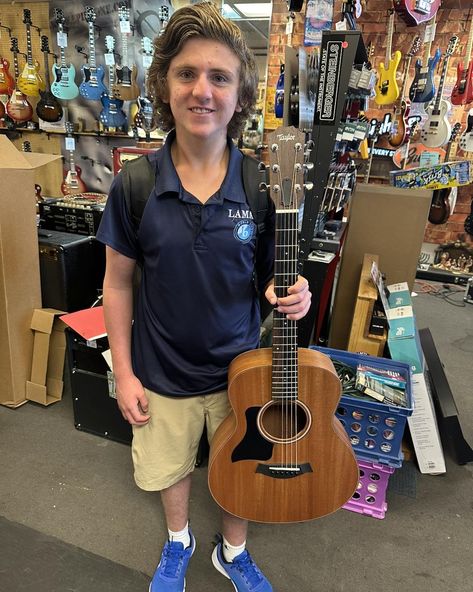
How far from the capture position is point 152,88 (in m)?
1.01

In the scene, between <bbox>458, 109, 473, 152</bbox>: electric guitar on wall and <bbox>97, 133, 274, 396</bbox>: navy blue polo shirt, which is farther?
<bbox>458, 109, 473, 152</bbox>: electric guitar on wall

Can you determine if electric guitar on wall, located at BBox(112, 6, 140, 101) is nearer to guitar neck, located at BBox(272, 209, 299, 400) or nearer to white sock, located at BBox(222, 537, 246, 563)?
guitar neck, located at BBox(272, 209, 299, 400)

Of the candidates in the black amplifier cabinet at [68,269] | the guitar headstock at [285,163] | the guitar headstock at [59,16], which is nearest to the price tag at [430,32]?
the black amplifier cabinet at [68,269]

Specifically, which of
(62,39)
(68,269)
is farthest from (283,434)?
(62,39)

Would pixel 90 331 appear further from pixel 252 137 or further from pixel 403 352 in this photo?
pixel 252 137

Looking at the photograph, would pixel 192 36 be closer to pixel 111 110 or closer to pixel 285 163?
pixel 285 163

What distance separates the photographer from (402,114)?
414 centimetres

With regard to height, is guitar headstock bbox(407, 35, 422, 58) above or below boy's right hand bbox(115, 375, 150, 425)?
above

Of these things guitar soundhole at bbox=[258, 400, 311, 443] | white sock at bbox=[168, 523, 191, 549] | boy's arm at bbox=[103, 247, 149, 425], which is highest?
boy's arm at bbox=[103, 247, 149, 425]

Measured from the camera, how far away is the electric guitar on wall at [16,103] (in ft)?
14.9

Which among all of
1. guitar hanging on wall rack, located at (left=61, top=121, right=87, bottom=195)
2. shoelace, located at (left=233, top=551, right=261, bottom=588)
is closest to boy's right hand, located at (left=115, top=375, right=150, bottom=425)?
shoelace, located at (left=233, top=551, right=261, bottom=588)

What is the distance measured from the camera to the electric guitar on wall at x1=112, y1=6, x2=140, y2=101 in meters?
4.07

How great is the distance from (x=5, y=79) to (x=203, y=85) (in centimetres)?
482

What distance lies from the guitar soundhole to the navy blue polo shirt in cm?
14
